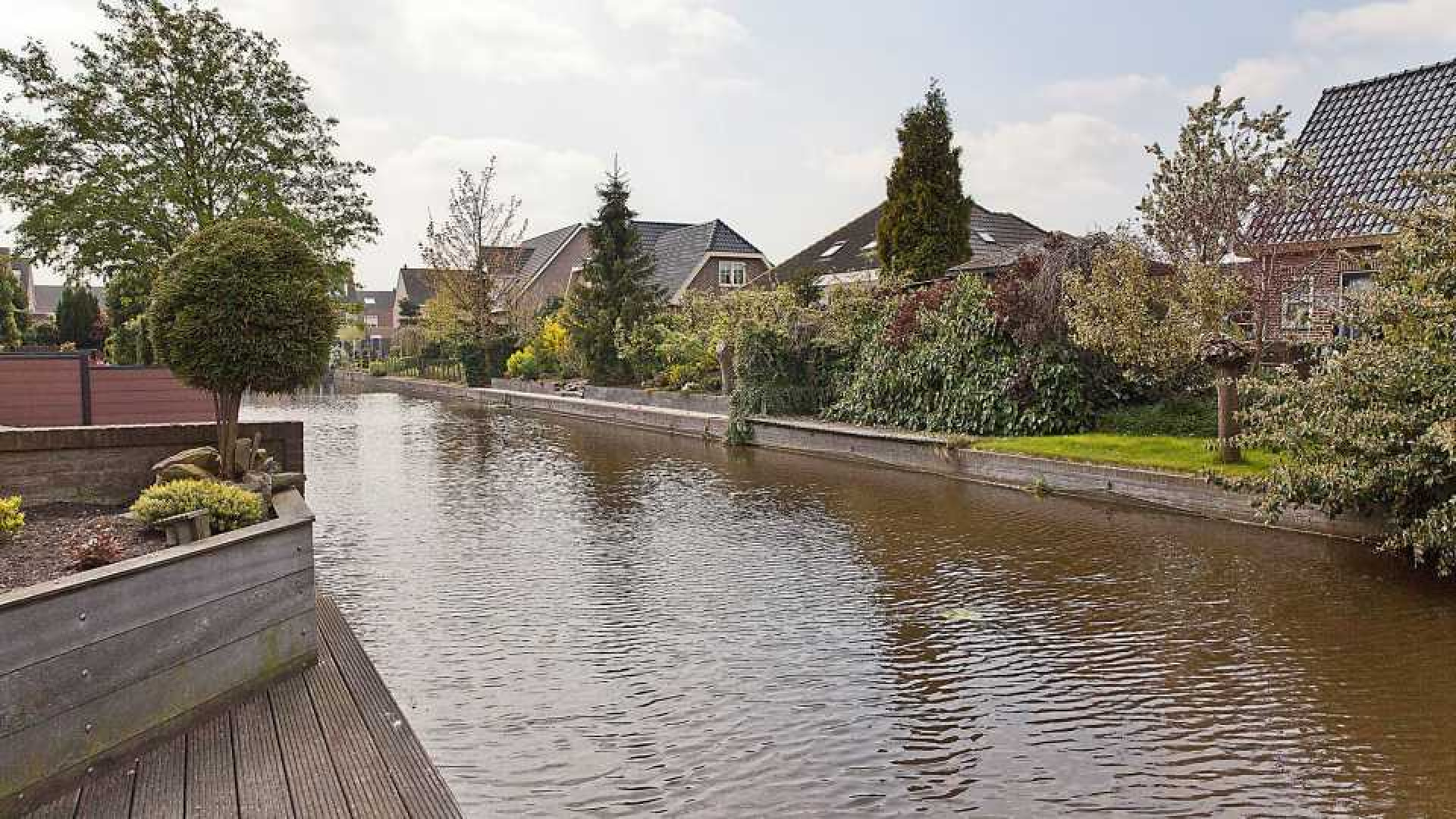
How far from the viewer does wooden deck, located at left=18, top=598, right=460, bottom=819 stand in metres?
4.02

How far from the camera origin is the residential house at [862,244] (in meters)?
32.8

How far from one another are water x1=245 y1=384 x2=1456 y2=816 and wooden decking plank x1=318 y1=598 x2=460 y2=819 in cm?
30

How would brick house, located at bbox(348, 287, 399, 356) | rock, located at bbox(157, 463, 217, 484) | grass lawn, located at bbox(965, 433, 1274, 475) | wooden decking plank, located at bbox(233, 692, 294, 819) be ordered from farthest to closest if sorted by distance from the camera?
brick house, located at bbox(348, 287, 399, 356), grass lawn, located at bbox(965, 433, 1274, 475), rock, located at bbox(157, 463, 217, 484), wooden decking plank, located at bbox(233, 692, 294, 819)

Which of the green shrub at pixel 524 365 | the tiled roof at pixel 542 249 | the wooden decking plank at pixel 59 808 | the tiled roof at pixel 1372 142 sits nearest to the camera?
the wooden decking plank at pixel 59 808

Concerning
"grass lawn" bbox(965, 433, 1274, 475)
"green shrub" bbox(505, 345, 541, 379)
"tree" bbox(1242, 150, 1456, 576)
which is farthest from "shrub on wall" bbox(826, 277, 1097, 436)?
"green shrub" bbox(505, 345, 541, 379)

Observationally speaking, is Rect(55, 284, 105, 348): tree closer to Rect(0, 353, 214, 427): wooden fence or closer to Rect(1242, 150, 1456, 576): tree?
Rect(0, 353, 214, 427): wooden fence

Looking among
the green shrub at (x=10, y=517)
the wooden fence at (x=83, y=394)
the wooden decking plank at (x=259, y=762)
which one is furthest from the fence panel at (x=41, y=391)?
the wooden decking plank at (x=259, y=762)

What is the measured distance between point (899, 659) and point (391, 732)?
3403 mm

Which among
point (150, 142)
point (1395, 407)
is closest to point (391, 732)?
point (1395, 407)

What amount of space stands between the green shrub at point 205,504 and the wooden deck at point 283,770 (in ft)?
3.87

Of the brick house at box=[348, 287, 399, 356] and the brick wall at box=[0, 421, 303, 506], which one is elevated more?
the brick house at box=[348, 287, 399, 356]

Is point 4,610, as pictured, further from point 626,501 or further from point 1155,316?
point 1155,316

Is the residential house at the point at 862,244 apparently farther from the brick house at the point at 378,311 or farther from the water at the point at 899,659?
the brick house at the point at 378,311

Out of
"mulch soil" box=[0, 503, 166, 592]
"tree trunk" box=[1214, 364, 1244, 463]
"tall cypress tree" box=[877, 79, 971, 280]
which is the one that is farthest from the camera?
"tall cypress tree" box=[877, 79, 971, 280]
